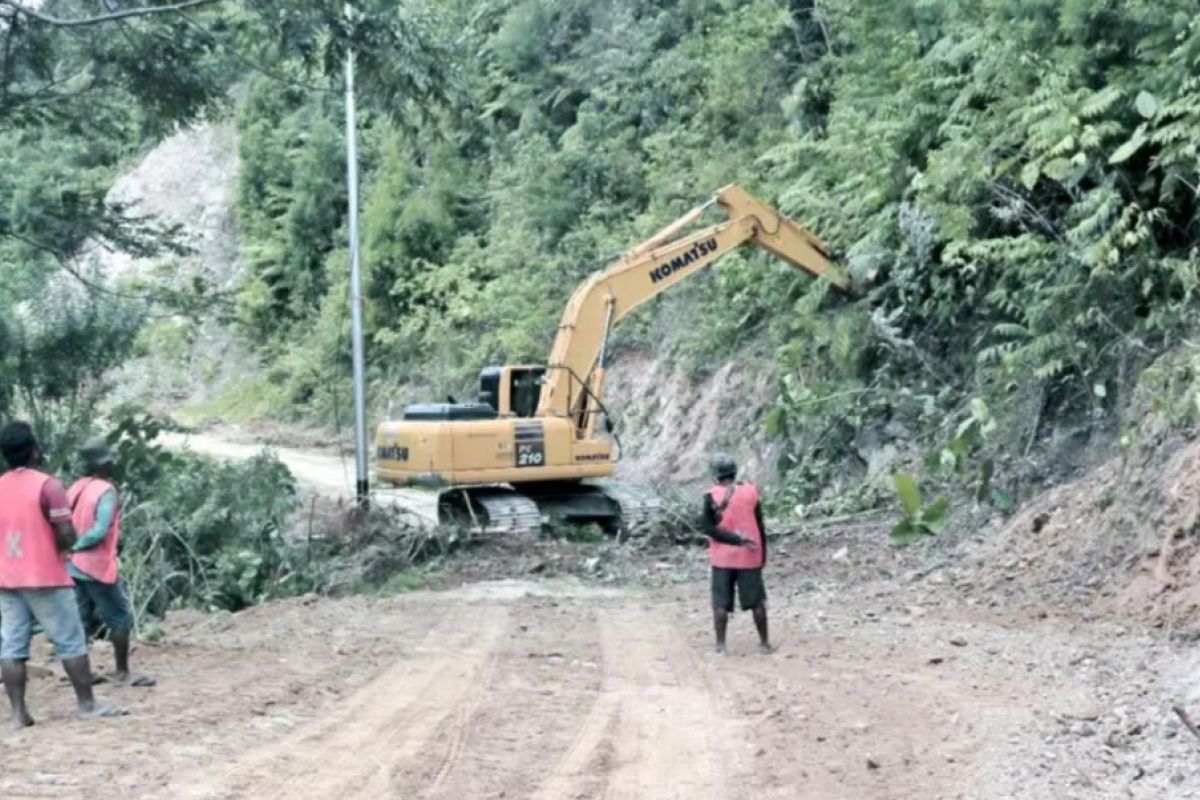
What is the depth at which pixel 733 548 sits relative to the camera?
33.1 feet

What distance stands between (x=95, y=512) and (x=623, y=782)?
4103 mm

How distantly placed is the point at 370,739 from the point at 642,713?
1630 mm

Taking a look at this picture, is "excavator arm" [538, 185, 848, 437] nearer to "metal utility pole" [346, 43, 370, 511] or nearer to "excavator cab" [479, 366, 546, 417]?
"excavator cab" [479, 366, 546, 417]

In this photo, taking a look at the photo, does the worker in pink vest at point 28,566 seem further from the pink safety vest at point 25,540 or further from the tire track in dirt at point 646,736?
the tire track in dirt at point 646,736

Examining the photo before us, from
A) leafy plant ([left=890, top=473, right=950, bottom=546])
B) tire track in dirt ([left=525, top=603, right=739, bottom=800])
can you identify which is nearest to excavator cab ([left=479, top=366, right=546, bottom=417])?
leafy plant ([left=890, top=473, right=950, bottom=546])

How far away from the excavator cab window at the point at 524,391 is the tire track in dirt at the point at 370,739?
6.95 m

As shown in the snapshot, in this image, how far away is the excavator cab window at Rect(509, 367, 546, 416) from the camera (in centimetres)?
1753

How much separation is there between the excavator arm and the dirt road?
212 inches

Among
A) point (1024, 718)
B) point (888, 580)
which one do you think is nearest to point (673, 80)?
point (888, 580)

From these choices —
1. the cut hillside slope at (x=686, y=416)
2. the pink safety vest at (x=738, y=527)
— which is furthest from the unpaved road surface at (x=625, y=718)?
the cut hillside slope at (x=686, y=416)

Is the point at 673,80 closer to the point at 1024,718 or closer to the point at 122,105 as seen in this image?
the point at 122,105

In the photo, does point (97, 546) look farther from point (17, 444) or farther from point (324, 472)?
point (324, 472)

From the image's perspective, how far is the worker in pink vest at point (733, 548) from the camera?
10094mm

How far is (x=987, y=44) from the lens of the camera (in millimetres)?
15664
